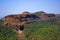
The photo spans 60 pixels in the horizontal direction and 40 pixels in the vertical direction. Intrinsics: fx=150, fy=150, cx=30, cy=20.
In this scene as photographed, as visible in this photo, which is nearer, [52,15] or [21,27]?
[21,27]

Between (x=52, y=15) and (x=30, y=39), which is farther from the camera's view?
(x=52, y=15)

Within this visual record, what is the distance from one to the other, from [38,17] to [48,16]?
4665mm

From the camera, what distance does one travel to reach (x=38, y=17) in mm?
55469

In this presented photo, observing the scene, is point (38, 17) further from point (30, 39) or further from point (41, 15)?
point (30, 39)

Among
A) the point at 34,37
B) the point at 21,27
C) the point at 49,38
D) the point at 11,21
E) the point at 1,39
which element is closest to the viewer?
the point at 1,39

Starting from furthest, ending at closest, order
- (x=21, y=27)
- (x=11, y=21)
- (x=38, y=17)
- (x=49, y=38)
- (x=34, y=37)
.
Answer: (x=38, y=17) → (x=11, y=21) → (x=21, y=27) → (x=34, y=37) → (x=49, y=38)

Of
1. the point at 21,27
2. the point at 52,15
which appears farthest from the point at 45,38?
the point at 52,15

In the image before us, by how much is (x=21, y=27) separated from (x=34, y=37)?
45.8ft

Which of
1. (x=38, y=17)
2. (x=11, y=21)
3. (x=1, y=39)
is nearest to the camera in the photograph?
(x=1, y=39)

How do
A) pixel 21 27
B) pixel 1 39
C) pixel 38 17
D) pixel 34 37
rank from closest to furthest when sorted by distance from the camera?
pixel 1 39, pixel 34 37, pixel 21 27, pixel 38 17

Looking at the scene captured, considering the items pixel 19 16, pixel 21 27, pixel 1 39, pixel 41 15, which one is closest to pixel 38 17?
pixel 41 15

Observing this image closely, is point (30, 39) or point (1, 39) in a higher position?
point (1, 39)

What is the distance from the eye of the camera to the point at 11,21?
4344cm

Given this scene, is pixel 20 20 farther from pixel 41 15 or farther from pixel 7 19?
pixel 41 15
